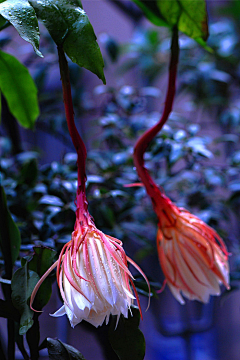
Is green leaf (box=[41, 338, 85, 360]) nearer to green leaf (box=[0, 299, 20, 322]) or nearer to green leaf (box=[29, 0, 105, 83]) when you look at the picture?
green leaf (box=[0, 299, 20, 322])

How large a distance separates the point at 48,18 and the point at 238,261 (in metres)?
0.55

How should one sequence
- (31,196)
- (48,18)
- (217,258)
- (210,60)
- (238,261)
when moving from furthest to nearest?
1. (210,60)
2. (238,261)
3. (31,196)
4. (217,258)
5. (48,18)

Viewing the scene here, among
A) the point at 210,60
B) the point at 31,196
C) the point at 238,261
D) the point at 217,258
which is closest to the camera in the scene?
the point at 217,258

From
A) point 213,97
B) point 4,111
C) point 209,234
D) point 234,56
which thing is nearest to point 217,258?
point 209,234

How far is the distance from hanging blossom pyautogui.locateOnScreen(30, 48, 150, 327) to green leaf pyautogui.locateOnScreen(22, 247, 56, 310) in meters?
0.03

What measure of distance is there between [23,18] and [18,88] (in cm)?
19

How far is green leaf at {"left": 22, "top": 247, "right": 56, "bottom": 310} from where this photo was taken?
0.30 metres

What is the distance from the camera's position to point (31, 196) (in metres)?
0.50

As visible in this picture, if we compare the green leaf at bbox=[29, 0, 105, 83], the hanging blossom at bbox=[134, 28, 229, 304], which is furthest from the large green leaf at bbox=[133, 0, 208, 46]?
the green leaf at bbox=[29, 0, 105, 83]

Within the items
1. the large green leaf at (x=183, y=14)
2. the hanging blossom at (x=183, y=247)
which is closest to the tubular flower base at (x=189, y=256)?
the hanging blossom at (x=183, y=247)

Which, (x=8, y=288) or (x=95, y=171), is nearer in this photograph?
A: (x=8, y=288)

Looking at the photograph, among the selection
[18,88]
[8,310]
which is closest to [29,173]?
[18,88]

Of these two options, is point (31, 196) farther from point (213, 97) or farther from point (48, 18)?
point (213, 97)

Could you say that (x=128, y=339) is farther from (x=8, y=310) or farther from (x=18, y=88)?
(x=18, y=88)
